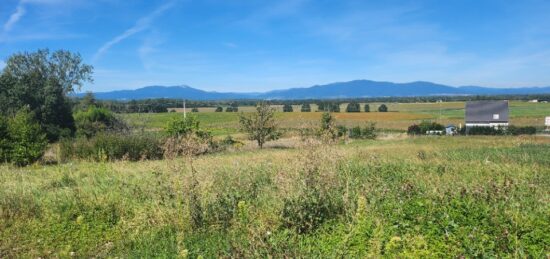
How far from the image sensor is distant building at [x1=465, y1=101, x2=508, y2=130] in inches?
2886

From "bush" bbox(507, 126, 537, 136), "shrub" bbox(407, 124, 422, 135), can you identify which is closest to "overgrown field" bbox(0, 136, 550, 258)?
"bush" bbox(507, 126, 537, 136)

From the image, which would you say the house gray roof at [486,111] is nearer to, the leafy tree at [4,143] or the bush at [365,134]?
the bush at [365,134]

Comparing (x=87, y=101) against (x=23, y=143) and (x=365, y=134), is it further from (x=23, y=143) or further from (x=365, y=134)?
(x=23, y=143)

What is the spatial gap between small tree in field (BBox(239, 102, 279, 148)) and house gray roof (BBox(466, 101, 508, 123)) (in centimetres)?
5325

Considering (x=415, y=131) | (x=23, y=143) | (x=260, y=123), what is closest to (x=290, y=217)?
(x=23, y=143)

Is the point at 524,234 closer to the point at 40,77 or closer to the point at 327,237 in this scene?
the point at 327,237

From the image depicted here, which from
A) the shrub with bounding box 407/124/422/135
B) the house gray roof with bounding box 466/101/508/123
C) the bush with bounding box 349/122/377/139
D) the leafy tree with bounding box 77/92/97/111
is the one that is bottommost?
the shrub with bounding box 407/124/422/135

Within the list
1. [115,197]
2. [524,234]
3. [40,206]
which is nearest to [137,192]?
[115,197]

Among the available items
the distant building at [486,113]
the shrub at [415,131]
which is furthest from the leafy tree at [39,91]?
the distant building at [486,113]

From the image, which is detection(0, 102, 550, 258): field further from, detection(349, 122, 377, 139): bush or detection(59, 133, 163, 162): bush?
detection(349, 122, 377, 139): bush

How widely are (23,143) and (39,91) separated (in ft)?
127

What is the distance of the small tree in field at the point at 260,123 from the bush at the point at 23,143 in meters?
16.2

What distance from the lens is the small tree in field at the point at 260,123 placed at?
110 feet

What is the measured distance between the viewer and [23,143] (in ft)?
65.5
